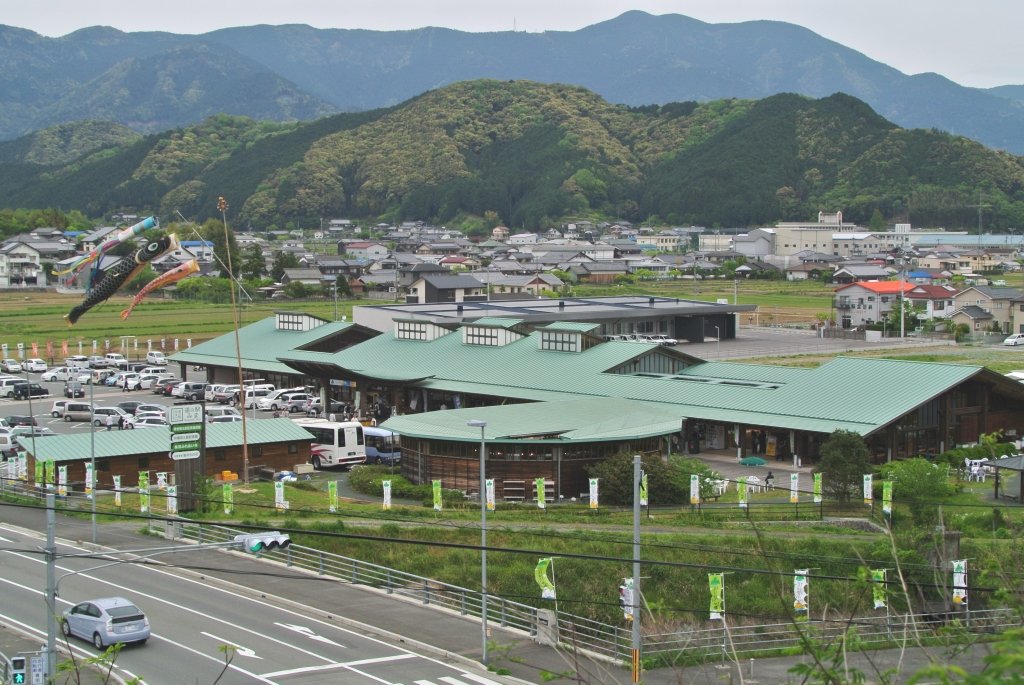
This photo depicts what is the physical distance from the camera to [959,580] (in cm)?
1853

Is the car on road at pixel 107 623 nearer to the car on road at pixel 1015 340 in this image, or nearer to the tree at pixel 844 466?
the tree at pixel 844 466

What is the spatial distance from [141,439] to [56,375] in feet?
69.5

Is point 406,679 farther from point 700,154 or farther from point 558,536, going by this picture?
point 700,154

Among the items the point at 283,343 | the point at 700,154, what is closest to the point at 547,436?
the point at 283,343

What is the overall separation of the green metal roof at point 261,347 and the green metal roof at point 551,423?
1502 cm

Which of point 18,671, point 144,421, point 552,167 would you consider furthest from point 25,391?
point 552,167

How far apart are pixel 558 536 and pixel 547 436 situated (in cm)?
529

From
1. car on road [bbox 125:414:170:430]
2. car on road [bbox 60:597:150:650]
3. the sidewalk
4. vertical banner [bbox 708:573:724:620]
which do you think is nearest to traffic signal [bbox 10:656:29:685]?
car on road [bbox 60:597:150:650]

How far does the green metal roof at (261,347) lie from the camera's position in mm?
43875

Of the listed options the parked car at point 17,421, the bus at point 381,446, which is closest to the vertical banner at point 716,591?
the bus at point 381,446

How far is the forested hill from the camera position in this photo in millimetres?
145375

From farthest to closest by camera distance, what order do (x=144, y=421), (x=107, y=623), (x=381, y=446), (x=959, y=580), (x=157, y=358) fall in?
1. (x=157, y=358)
2. (x=144, y=421)
3. (x=381, y=446)
4. (x=959, y=580)
5. (x=107, y=623)

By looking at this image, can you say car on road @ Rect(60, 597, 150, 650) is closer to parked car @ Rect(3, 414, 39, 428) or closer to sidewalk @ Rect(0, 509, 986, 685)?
sidewalk @ Rect(0, 509, 986, 685)

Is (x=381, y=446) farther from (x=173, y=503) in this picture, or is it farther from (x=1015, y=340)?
(x=1015, y=340)
